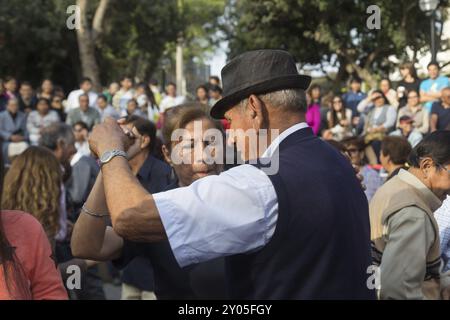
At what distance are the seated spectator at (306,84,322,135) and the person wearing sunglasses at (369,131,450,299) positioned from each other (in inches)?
335

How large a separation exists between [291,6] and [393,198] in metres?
23.8

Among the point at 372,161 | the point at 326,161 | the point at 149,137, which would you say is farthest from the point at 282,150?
the point at 372,161

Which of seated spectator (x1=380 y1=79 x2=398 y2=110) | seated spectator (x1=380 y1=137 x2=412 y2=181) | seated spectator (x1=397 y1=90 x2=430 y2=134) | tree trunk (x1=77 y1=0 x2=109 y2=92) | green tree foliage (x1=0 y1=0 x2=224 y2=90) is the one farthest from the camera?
green tree foliage (x1=0 y1=0 x2=224 y2=90)

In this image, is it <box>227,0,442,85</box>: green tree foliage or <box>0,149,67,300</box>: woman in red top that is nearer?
<box>0,149,67,300</box>: woman in red top

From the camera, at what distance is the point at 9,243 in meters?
2.63

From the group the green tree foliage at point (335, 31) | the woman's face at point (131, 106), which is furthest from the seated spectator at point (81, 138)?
the green tree foliage at point (335, 31)

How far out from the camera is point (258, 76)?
246 cm

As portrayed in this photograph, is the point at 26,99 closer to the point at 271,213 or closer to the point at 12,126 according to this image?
the point at 12,126

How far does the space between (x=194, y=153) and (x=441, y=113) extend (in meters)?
7.95

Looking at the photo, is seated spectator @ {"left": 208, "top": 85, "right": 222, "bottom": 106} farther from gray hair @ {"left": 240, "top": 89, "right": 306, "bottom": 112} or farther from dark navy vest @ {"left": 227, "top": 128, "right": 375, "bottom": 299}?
dark navy vest @ {"left": 227, "top": 128, "right": 375, "bottom": 299}

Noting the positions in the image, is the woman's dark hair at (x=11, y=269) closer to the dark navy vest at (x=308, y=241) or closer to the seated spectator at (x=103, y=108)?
the dark navy vest at (x=308, y=241)

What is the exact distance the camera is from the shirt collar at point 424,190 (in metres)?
3.88

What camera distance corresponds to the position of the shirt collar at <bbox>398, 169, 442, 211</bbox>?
3881 mm

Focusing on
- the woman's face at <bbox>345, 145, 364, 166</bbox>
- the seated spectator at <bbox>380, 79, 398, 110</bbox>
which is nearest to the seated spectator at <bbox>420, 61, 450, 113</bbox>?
the seated spectator at <bbox>380, 79, 398, 110</bbox>
